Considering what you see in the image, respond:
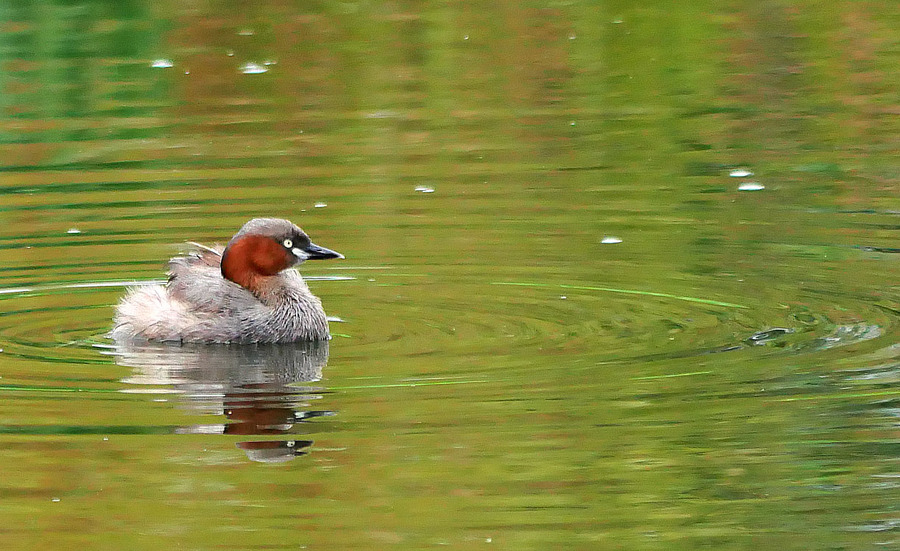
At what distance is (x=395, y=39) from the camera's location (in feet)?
56.6

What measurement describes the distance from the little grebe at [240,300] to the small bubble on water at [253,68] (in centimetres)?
729

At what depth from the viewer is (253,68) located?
1667 cm

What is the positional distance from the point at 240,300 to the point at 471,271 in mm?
1339

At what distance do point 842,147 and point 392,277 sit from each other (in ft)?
13.7

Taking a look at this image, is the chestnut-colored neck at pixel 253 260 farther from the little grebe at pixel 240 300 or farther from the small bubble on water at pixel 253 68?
the small bubble on water at pixel 253 68

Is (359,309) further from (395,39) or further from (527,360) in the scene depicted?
(395,39)

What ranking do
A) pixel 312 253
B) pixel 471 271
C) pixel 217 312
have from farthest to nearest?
pixel 471 271 < pixel 312 253 < pixel 217 312

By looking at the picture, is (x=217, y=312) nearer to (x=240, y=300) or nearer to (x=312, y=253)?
(x=240, y=300)

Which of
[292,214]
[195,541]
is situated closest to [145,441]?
[195,541]

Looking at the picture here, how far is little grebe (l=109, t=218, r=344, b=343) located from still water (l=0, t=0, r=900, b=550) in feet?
0.48

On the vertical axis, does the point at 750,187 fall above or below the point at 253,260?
below

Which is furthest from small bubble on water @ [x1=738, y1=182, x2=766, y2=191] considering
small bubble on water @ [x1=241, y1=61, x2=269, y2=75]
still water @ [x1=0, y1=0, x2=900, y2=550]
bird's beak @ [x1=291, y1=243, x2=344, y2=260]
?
small bubble on water @ [x1=241, y1=61, x2=269, y2=75]

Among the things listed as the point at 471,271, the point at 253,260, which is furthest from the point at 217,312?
the point at 471,271

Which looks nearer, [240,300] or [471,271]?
[240,300]
